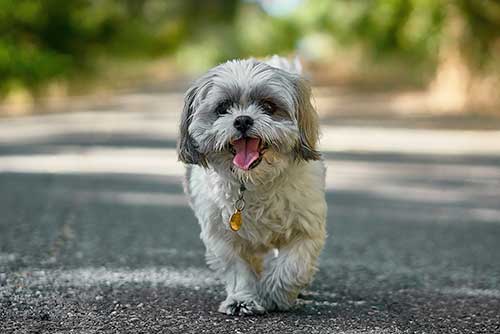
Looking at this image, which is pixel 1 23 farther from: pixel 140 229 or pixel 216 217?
pixel 216 217

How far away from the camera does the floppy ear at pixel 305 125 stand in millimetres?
5105

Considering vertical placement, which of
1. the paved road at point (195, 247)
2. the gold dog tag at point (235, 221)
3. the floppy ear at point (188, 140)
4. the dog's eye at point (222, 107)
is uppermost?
the dog's eye at point (222, 107)

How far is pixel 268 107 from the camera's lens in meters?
5.02

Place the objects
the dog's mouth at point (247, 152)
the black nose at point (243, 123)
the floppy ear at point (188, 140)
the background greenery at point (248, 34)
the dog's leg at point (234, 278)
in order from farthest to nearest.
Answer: the background greenery at point (248, 34), the floppy ear at point (188, 140), the dog's leg at point (234, 278), the dog's mouth at point (247, 152), the black nose at point (243, 123)

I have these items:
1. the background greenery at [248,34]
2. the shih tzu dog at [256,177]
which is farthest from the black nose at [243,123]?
the background greenery at [248,34]

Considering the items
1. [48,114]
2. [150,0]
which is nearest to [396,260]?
[48,114]

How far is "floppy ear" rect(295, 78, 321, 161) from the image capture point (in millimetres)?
5105

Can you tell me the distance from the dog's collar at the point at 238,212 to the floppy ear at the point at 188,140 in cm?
26

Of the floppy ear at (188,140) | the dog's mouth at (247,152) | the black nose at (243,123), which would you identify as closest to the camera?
the black nose at (243,123)

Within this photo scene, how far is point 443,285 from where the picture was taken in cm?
607

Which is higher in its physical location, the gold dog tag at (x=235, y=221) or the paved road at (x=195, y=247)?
the gold dog tag at (x=235, y=221)

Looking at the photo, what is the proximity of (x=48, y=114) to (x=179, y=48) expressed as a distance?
938 inches

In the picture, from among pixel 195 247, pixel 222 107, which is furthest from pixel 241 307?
pixel 195 247

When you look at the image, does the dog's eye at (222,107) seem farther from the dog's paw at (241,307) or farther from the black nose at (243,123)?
the dog's paw at (241,307)
